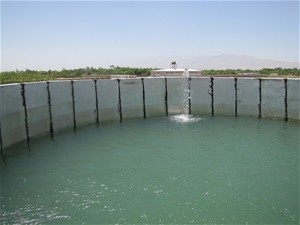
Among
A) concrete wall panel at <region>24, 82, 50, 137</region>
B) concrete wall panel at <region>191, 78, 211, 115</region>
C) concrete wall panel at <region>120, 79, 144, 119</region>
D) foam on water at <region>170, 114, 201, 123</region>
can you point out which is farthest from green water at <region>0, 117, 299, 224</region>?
concrete wall panel at <region>191, 78, 211, 115</region>

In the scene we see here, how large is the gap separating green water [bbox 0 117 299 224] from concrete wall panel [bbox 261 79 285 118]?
3645 mm

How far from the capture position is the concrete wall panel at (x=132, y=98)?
1155 inches

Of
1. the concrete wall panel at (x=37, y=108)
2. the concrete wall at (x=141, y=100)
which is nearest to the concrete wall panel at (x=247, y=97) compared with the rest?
the concrete wall at (x=141, y=100)

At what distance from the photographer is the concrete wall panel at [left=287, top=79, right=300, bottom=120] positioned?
26.6 meters

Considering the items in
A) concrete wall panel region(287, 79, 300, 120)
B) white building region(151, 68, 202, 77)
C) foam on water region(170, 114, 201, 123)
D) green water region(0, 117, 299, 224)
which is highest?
white building region(151, 68, 202, 77)

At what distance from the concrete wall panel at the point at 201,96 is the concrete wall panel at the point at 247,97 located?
274cm

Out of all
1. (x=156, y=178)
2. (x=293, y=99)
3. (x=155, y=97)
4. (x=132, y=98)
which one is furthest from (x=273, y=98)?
(x=156, y=178)

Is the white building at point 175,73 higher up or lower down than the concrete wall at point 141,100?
higher up

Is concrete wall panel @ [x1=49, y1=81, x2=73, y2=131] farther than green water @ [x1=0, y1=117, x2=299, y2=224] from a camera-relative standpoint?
Yes

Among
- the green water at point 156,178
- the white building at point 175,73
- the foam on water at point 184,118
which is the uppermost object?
the white building at point 175,73

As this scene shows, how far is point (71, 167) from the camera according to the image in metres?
16.8

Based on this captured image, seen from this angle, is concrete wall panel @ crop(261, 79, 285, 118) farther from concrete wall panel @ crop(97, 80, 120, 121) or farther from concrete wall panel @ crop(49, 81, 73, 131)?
concrete wall panel @ crop(49, 81, 73, 131)

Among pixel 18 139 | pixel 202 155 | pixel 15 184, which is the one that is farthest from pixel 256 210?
pixel 18 139

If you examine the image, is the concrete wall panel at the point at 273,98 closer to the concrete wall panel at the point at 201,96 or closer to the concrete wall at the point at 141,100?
the concrete wall at the point at 141,100
